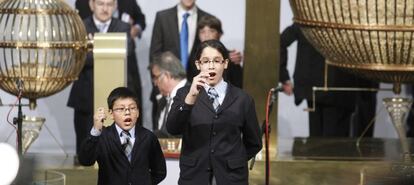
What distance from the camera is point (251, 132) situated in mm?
4289

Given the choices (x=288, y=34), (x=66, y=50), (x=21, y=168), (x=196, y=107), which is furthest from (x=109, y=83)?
(x=21, y=168)

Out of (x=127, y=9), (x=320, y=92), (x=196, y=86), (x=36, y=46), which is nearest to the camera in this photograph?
(x=196, y=86)

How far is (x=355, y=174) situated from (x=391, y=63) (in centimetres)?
83

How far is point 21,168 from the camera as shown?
2.29 meters

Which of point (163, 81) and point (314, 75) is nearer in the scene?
point (163, 81)

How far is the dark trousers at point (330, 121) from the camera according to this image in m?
6.90

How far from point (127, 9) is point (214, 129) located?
349cm

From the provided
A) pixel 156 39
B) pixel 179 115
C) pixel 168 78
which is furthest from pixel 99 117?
pixel 156 39

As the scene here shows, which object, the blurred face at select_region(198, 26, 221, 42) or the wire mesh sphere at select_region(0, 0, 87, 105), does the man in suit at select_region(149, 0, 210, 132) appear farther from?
the wire mesh sphere at select_region(0, 0, 87, 105)

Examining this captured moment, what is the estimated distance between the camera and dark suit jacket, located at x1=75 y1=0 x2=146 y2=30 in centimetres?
739

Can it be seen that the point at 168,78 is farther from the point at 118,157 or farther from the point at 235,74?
the point at 118,157

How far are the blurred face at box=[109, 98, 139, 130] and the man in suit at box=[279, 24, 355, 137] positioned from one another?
2764mm

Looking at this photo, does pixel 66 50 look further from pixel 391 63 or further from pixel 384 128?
pixel 384 128

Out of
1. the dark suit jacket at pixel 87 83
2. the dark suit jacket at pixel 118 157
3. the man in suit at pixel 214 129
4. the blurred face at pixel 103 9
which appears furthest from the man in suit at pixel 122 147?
the blurred face at pixel 103 9
